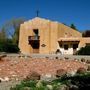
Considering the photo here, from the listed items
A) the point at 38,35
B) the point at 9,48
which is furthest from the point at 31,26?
the point at 9,48

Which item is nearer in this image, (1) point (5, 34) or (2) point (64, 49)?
(2) point (64, 49)

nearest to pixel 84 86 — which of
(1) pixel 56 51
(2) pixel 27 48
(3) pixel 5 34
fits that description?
(1) pixel 56 51

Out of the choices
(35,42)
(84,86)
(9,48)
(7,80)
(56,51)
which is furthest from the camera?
(35,42)

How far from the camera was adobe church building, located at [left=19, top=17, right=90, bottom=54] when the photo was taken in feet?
213

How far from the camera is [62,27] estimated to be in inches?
2655

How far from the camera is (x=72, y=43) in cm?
6581

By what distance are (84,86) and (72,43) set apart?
54551mm

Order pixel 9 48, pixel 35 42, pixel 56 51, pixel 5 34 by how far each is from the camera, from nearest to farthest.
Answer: pixel 9 48 < pixel 56 51 < pixel 35 42 < pixel 5 34

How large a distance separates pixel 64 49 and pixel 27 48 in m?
7.38

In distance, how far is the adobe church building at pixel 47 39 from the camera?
213 feet

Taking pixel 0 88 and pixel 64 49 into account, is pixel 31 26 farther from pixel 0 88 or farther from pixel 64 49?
pixel 0 88

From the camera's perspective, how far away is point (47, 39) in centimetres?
6600

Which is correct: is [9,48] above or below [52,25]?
below

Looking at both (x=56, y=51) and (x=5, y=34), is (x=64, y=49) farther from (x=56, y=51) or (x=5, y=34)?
(x=5, y=34)
